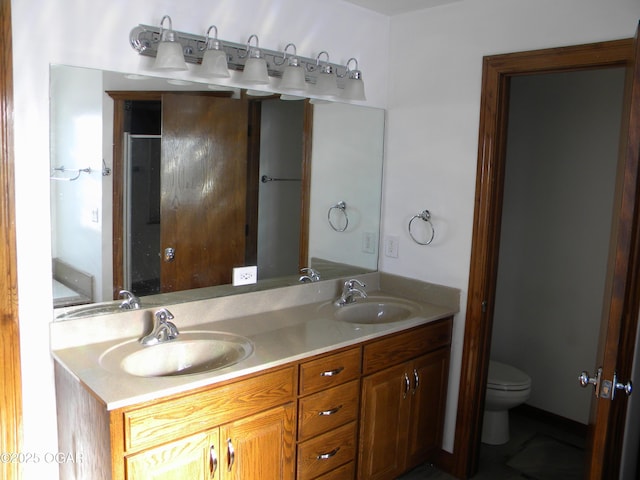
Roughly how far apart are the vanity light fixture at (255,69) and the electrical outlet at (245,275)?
78cm

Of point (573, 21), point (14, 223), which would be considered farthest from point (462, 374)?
point (14, 223)

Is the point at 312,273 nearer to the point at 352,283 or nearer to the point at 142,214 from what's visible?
the point at 352,283

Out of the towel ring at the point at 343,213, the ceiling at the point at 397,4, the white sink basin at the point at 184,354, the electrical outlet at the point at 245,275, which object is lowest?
the white sink basin at the point at 184,354

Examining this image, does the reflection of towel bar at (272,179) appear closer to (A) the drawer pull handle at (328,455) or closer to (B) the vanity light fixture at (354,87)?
(B) the vanity light fixture at (354,87)

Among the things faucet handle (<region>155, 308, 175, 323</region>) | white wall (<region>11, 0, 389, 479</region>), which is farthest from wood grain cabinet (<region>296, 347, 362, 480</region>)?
white wall (<region>11, 0, 389, 479</region>)

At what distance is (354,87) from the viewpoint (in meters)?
2.60

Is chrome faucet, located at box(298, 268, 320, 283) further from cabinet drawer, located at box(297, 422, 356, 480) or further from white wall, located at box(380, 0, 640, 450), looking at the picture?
cabinet drawer, located at box(297, 422, 356, 480)

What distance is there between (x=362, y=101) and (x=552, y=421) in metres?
2.16

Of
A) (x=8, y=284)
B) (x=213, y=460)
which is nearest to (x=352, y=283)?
(x=213, y=460)

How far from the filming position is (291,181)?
2605 mm

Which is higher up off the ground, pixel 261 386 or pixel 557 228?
pixel 557 228

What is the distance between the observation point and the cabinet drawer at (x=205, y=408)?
1628mm

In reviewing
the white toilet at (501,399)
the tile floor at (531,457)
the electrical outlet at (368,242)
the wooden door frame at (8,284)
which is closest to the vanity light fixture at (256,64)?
the wooden door frame at (8,284)

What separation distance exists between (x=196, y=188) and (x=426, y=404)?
144 cm
